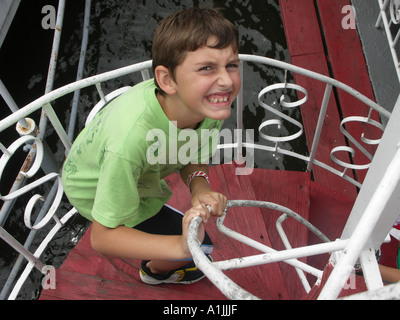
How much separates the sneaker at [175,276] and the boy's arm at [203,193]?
59cm

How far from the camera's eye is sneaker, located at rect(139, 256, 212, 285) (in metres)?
2.32

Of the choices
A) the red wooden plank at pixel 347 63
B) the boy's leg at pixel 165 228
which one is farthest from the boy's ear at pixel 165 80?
the red wooden plank at pixel 347 63

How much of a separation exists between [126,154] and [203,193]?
49 cm

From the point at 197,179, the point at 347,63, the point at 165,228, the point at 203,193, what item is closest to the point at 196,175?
the point at 197,179

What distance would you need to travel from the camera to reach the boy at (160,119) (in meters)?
1.49

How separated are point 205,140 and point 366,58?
2.86 metres

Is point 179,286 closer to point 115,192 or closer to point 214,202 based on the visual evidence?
point 214,202

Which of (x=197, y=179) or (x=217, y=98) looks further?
(x=197, y=179)

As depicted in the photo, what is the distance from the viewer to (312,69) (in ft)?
13.7

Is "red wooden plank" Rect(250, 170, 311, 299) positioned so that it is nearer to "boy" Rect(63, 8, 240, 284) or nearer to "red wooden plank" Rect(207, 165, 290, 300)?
"red wooden plank" Rect(207, 165, 290, 300)

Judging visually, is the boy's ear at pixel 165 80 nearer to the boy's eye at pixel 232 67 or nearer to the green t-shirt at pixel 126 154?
the green t-shirt at pixel 126 154
